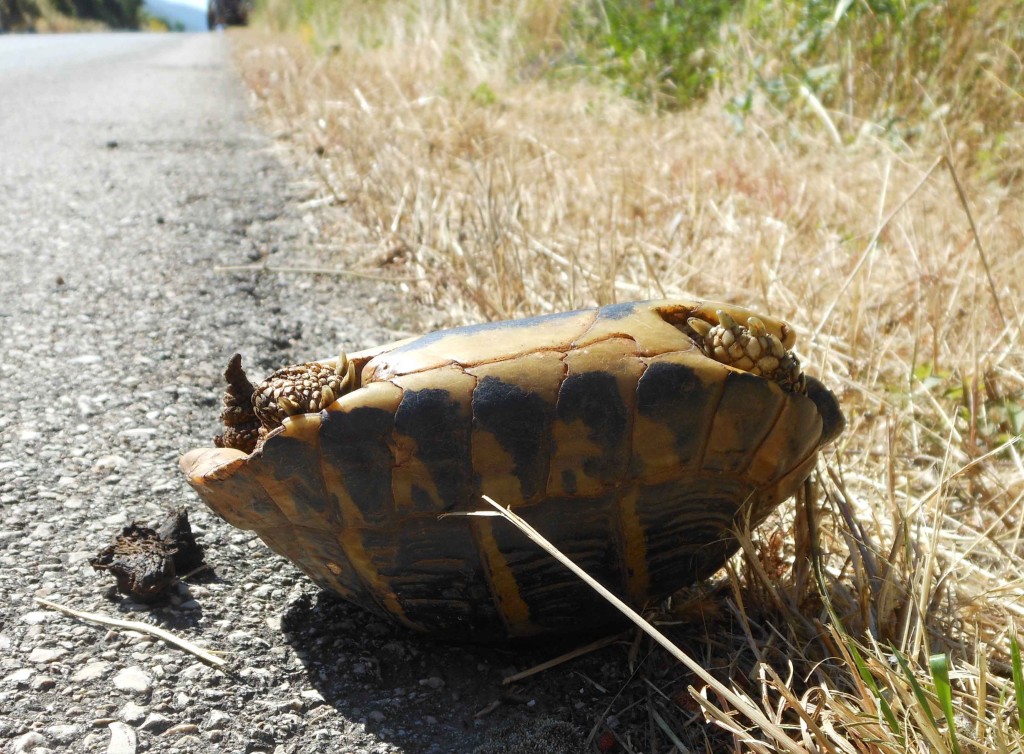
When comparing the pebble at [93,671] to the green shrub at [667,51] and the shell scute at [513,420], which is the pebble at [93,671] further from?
the green shrub at [667,51]

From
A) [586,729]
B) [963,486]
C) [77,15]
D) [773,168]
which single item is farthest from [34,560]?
[77,15]

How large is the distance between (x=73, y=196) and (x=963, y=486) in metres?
3.90

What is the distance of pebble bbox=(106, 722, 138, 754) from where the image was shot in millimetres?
1398

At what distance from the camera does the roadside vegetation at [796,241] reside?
1.59 metres

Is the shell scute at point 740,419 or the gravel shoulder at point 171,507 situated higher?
the shell scute at point 740,419

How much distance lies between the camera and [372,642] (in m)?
1.72

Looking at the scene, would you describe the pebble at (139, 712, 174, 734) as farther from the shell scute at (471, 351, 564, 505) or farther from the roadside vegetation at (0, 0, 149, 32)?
the roadside vegetation at (0, 0, 149, 32)

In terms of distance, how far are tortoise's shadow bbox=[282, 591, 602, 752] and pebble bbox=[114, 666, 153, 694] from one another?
251 mm

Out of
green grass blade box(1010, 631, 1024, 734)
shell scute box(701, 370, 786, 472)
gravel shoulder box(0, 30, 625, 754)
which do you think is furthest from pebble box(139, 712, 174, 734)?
green grass blade box(1010, 631, 1024, 734)

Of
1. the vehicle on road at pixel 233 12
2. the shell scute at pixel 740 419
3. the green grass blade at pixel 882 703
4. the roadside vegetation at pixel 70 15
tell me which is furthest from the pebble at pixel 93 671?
the vehicle on road at pixel 233 12

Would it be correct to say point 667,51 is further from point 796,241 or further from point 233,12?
point 233,12

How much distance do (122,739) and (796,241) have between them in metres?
2.83

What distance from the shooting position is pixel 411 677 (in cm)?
164

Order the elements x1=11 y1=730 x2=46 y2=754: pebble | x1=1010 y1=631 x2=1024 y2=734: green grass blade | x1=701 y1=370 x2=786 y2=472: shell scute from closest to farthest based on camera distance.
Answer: x1=1010 y1=631 x2=1024 y2=734: green grass blade < x1=11 y1=730 x2=46 y2=754: pebble < x1=701 y1=370 x2=786 y2=472: shell scute
